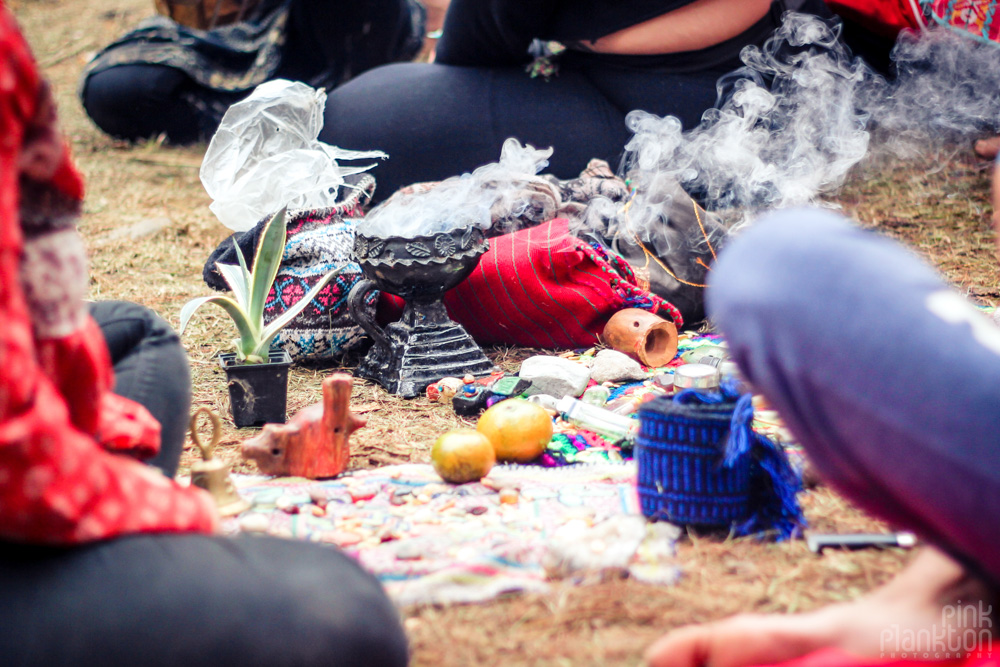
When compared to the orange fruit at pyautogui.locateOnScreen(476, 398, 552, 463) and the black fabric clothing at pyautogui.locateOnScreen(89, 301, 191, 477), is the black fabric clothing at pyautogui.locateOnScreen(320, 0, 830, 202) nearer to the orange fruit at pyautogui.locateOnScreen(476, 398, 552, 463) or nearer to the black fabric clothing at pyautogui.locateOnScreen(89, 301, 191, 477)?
the orange fruit at pyautogui.locateOnScreen(476, 398, 552, 463)

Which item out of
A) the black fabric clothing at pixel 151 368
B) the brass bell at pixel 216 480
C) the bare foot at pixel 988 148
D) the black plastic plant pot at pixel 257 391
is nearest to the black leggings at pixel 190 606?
the black fabric clothing at pixel 151 368

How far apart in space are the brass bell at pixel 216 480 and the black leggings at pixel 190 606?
26.4 inches

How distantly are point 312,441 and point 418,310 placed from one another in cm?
78

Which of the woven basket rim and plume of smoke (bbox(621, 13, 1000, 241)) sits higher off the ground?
plume of smoke (bbox(621, 13, 1000, 241))

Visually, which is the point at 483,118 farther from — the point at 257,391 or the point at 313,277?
the point at 257,391

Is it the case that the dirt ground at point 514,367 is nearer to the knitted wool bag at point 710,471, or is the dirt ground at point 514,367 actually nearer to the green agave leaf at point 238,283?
the knitted wool bag at point 710,471

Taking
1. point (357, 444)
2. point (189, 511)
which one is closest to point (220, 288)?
point (357, 444)

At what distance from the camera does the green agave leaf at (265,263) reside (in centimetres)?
223

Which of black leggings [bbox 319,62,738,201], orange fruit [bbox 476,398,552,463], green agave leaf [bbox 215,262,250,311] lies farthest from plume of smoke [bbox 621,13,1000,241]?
green agave leaf [bbox 215,262,250,311]

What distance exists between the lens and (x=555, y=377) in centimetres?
231

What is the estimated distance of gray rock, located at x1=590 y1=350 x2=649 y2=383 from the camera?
2.43 meters

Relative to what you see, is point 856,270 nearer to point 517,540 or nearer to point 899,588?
point 899,588

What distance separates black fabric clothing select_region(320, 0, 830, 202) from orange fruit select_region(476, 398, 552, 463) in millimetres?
1587

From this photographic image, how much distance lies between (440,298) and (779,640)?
1767mm
